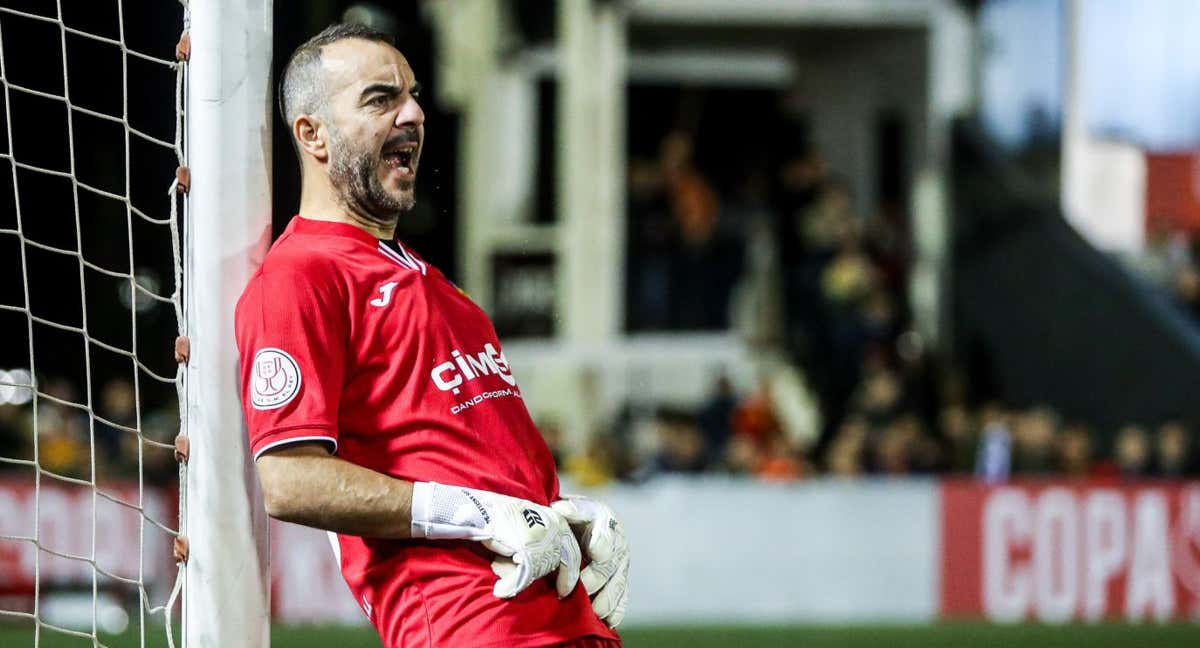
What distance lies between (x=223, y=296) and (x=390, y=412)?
0.37 metres

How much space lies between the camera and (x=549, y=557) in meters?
2.71

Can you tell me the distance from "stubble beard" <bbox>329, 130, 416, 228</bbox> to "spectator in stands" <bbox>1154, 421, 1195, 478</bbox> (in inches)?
431

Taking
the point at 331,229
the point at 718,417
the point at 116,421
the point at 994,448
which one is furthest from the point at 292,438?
the point at 718,417

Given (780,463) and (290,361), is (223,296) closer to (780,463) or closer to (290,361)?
(290,361)

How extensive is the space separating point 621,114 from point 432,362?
1398 cm

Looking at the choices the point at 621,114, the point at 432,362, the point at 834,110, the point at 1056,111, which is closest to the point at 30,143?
the point at 621,114

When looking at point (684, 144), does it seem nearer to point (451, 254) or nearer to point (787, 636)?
point (451, 254)

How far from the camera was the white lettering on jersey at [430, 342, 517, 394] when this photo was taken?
2.80 meters

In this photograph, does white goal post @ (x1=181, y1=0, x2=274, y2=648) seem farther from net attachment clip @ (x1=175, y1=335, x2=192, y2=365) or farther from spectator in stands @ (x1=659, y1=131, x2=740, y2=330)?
spectator in stands @ (x1=659, y1=131, x2=740, y2=330)

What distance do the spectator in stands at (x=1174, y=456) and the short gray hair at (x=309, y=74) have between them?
11.0 metres

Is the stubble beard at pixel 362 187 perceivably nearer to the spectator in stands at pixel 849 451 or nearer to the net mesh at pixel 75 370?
the net mesh at pixel 75 370

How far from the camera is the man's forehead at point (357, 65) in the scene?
2.84 m

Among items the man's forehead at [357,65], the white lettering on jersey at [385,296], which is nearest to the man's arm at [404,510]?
the white lettering on jersey at [385,296]

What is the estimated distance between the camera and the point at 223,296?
2.89 m
